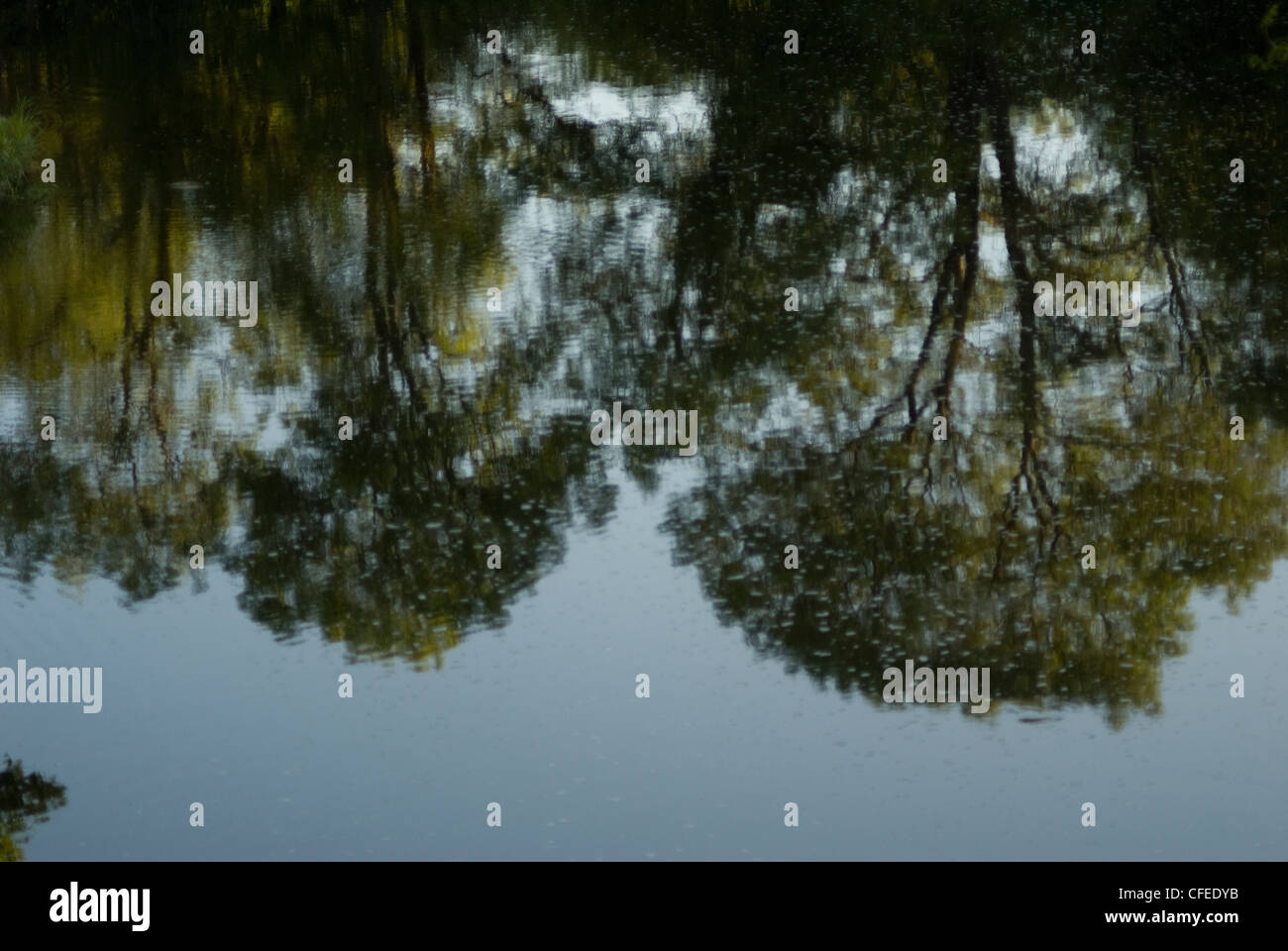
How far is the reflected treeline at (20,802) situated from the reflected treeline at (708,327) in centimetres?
178

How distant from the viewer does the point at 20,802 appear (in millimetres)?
8391

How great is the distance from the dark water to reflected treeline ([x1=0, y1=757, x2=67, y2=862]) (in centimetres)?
3

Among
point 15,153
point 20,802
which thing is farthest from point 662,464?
point 15,153

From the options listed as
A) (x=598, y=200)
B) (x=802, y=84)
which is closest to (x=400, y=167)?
(x=598, y=200)

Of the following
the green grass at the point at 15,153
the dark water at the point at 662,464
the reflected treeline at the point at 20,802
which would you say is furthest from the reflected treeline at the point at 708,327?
the reflected treeline at the point at 20,802

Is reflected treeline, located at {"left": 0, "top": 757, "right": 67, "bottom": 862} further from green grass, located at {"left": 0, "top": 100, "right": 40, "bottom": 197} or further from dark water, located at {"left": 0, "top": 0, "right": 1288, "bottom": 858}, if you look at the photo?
green grass, located at {"left": 0, "top": 100, "right": 40, "bottom": 197}

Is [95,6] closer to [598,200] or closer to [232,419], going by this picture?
[598,200]

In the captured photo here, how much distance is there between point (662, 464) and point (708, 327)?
2575 millimetres

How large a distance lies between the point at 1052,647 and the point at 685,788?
2.42 m

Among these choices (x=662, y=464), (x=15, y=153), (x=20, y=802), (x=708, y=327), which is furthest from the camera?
(x=15, y=153)

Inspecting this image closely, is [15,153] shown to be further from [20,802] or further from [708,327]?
[20,802]

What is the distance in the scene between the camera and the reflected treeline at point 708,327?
33.8 ft

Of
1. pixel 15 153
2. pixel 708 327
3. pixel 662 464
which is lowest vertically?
pixel 662 464

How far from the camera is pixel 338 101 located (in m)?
21.0
